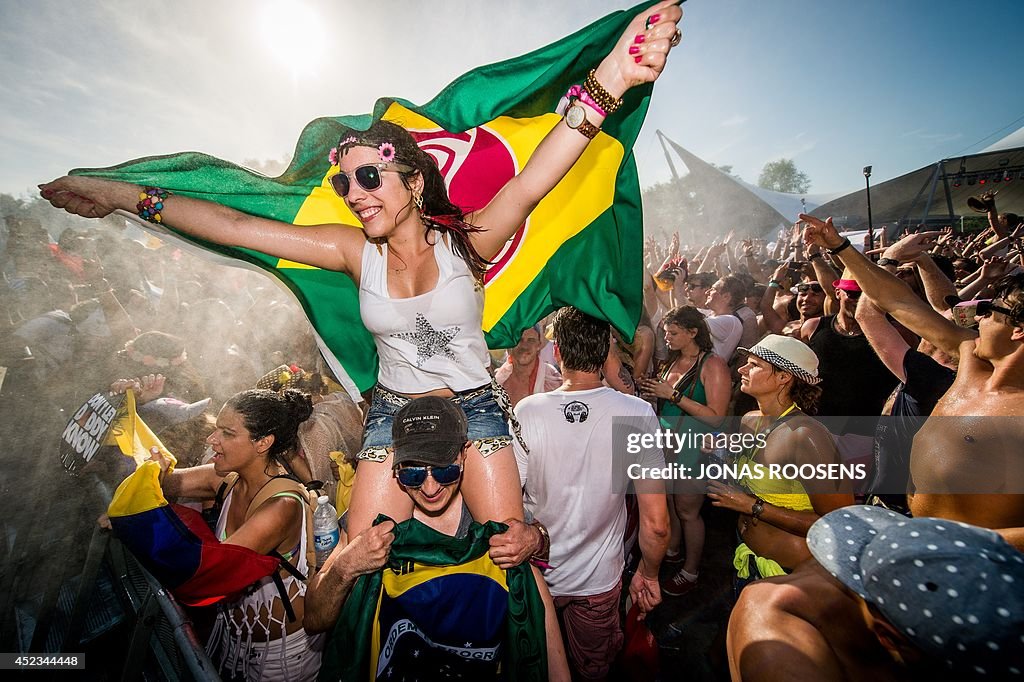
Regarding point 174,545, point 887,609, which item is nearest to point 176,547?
point 174,545

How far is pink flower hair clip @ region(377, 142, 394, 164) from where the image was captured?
6.02ft

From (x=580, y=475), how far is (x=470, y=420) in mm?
1008

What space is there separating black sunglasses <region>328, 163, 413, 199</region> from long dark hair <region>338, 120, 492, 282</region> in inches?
2.4

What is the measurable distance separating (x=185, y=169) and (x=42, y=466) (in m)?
2.61

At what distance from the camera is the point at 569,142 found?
1.69 m

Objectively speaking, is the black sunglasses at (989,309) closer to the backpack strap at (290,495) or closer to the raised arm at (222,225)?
the raised arm at (222,225)

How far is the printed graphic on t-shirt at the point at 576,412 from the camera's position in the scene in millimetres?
2557

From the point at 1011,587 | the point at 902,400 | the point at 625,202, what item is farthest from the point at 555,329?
the point at 902,400

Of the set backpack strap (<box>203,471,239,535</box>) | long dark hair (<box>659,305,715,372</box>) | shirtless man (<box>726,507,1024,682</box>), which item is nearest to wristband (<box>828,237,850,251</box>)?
long dark hair (<box>659,305,715,372</box>)

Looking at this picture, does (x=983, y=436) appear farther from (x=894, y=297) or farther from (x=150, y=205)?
(x=150, y=205)

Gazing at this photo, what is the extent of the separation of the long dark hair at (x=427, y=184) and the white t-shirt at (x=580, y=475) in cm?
108

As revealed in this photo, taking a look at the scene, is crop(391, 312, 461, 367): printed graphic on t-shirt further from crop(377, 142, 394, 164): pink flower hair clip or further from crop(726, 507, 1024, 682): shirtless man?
crop(726, 507, 1024, 682): shirtless man

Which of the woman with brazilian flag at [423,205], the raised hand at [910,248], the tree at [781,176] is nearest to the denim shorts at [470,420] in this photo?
the woman with brazilian flag at [423,205]

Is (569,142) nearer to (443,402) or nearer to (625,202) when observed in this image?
(625,202)
